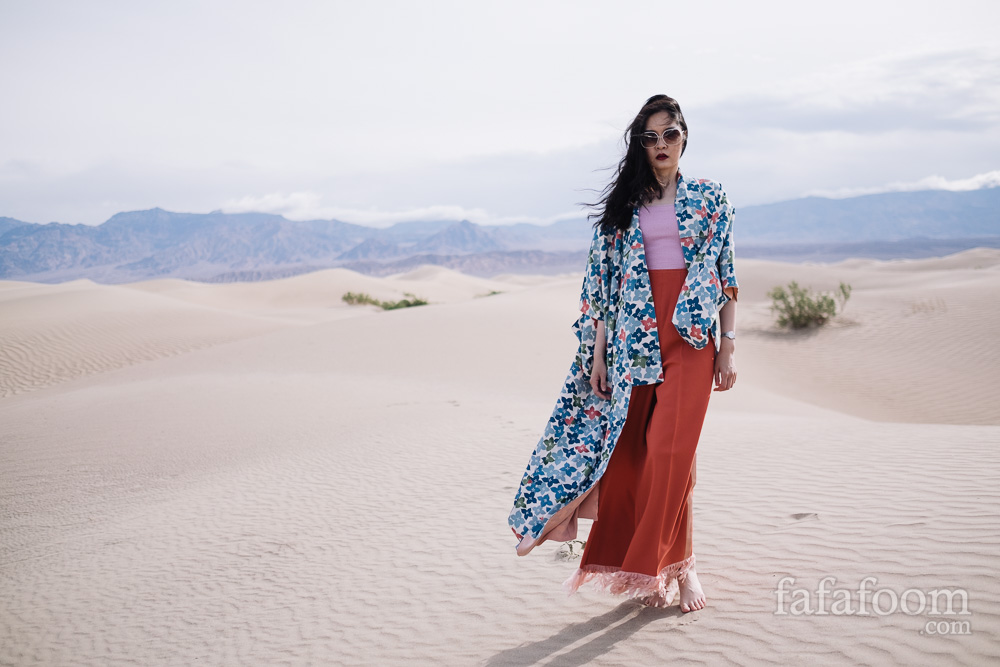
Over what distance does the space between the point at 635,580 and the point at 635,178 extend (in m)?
1.87

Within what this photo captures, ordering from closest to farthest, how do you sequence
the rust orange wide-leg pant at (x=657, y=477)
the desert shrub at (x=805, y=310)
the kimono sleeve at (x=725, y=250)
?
the rust orange wide-leg pant at (x=657, y=477)
the kimono sleeve at (x=725, y=250)
the desert shrub at (x=805, y=310)

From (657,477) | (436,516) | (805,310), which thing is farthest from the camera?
(805,310)

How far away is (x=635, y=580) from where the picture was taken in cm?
318

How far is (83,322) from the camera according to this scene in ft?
68.8

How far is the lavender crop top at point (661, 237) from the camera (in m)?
3.28

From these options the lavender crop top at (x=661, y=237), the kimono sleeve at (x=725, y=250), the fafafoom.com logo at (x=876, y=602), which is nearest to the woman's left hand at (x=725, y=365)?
the kimono sleeve at (x=725, y=250)

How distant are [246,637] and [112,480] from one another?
4.94 metres

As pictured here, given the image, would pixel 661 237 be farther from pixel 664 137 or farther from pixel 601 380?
pixel 601 380

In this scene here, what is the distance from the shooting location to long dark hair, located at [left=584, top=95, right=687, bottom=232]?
3.27m

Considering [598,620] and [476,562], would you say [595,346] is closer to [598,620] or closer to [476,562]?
[598,620]

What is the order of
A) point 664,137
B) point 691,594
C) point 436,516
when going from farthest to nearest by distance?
point 436,516, point 691,594, point 664,137

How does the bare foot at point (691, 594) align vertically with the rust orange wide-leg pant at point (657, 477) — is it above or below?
below

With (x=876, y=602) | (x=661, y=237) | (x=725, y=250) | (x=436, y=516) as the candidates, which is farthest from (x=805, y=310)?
(x=661, y=237)

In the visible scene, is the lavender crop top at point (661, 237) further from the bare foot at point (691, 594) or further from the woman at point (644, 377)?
the bare foot at point (691, 594)
